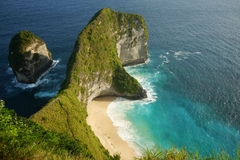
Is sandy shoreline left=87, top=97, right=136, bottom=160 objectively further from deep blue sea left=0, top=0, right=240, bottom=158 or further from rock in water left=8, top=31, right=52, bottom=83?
rock in water left=8, top=31, right=52, bottom=83

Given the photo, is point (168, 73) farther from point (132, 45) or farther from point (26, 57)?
point (26, 57)

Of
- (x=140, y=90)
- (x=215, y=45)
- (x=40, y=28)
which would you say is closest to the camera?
(x=140, y=90)

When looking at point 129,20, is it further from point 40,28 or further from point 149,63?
point 40,28

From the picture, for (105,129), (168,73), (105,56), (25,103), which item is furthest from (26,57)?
(168,73)

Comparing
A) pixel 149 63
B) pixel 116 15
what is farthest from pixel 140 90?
pixel 116 15

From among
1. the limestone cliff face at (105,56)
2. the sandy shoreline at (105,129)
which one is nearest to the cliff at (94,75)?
the limestone cliff face at (105,56)

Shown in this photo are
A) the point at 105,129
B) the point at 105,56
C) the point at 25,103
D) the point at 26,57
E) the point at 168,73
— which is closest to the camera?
the point at 105,129

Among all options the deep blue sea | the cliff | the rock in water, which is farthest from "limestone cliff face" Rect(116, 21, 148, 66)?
the rock in water
